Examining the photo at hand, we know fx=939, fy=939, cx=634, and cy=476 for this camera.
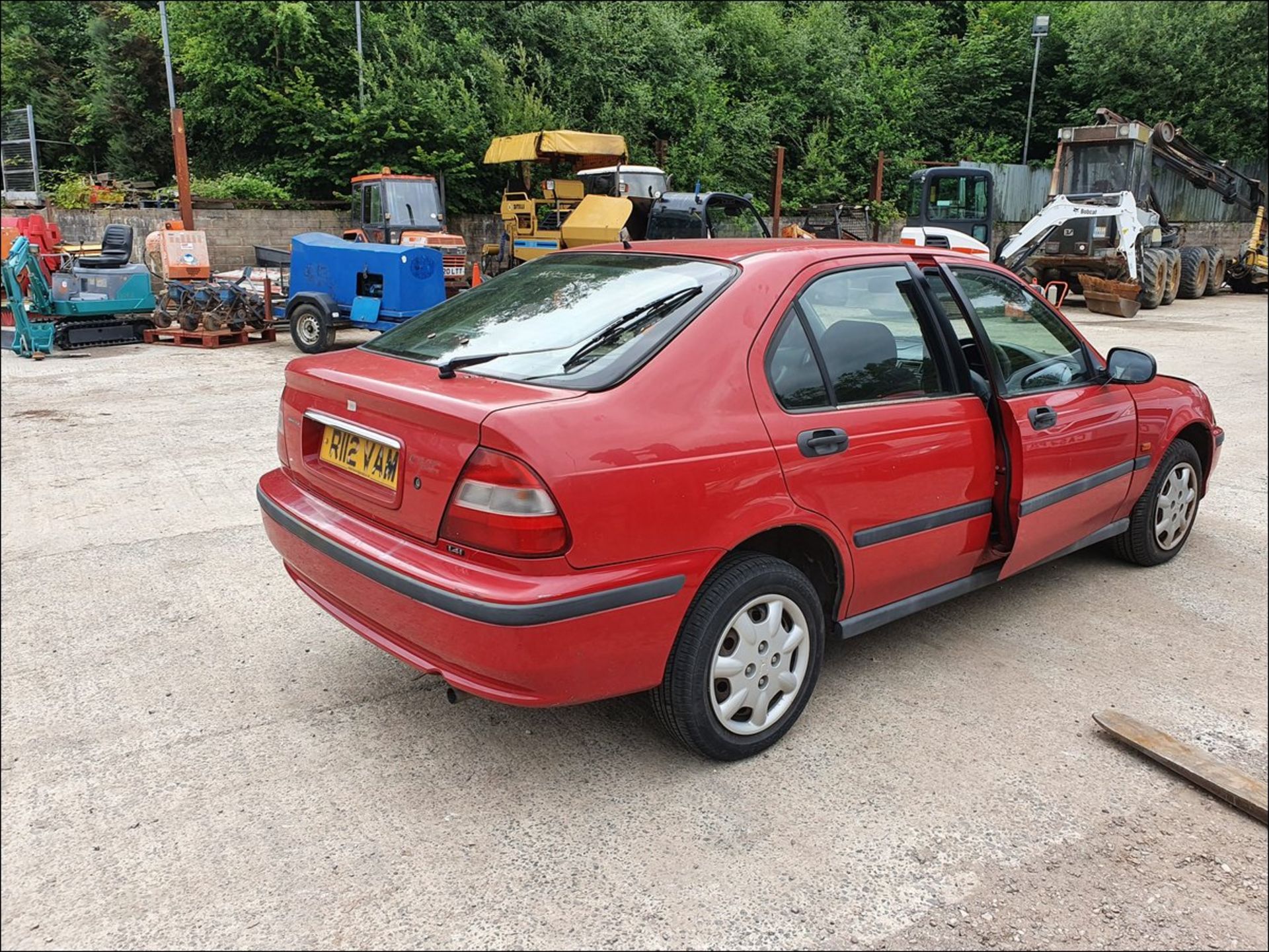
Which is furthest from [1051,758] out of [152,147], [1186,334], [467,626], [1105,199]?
[152,147]

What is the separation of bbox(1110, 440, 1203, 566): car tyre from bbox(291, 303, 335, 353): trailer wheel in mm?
9482

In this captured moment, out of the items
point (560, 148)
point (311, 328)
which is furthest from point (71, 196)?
point (311, 328)

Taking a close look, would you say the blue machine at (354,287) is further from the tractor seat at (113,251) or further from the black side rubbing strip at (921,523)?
the black side rubbing strip at (921,523)

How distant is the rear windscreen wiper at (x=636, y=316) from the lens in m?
2.82

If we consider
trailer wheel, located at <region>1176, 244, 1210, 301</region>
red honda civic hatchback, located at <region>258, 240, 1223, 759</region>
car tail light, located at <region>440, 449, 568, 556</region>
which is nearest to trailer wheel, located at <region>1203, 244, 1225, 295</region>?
trailer wheel, located at <region>1176, 244, 1210, 301</region>

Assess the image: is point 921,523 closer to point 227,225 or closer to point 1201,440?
point 1201,440

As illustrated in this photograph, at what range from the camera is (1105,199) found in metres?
18.7

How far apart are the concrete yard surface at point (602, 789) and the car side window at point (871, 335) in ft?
3.56

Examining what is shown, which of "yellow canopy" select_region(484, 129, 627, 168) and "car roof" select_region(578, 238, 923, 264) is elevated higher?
"yellow canopy" select_region(484, 129, 627, 168)

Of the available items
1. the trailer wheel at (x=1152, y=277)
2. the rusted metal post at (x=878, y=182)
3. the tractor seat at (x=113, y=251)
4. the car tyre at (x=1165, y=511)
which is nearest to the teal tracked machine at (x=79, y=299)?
the tractor seat at (x=113, y=251)

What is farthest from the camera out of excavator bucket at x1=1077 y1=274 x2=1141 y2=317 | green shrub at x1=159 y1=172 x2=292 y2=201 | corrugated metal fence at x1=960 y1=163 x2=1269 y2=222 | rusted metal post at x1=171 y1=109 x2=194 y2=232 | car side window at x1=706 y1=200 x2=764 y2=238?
corrugated metal fence at x1=960 y1=163 x2=1269 y2=222

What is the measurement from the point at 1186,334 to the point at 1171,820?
48.6 ft

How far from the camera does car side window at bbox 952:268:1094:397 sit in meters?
3.68

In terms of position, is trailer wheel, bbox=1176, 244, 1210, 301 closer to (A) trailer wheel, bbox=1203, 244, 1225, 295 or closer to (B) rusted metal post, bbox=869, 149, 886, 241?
(A) trailer wheel, bbox=1203, 244, 1225, 295
